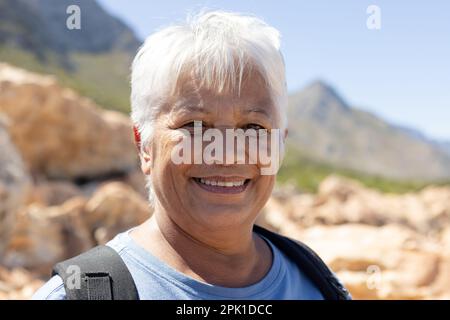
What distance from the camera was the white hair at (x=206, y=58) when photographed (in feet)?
5.71

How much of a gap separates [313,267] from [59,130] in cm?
1462

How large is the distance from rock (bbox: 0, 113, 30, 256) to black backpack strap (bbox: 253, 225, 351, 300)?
17.7 ft

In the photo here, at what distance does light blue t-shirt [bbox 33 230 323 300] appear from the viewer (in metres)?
1.65

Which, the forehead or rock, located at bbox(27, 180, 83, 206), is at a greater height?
the forehead

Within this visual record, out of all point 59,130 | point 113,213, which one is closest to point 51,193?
point 59,130

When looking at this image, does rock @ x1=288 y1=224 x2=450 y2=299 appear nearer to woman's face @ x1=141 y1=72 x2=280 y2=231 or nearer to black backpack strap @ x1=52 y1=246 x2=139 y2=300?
woman's face @ x1=141 y1=72 x2=280 y2=231

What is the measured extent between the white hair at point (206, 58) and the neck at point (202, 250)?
1.03ft

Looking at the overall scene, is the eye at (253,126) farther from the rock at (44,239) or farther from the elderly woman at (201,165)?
the rock at (44,239)

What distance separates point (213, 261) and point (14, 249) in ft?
24.2

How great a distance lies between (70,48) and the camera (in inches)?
4906

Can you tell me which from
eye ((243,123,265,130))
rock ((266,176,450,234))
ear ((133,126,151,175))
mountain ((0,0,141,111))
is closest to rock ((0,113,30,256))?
ear ((133,126,151,175))

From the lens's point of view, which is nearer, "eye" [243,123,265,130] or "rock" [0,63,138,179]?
"eye" [243,123,265,130]

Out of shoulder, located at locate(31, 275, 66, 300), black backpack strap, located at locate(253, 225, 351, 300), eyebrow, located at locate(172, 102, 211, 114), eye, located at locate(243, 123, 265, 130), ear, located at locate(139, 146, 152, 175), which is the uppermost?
eyebrow, located at locate(172, 102, 211, 114)

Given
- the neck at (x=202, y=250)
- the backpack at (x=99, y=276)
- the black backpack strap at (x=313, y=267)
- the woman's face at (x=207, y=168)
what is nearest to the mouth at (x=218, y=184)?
the woman's face at (x=207, y=168)
